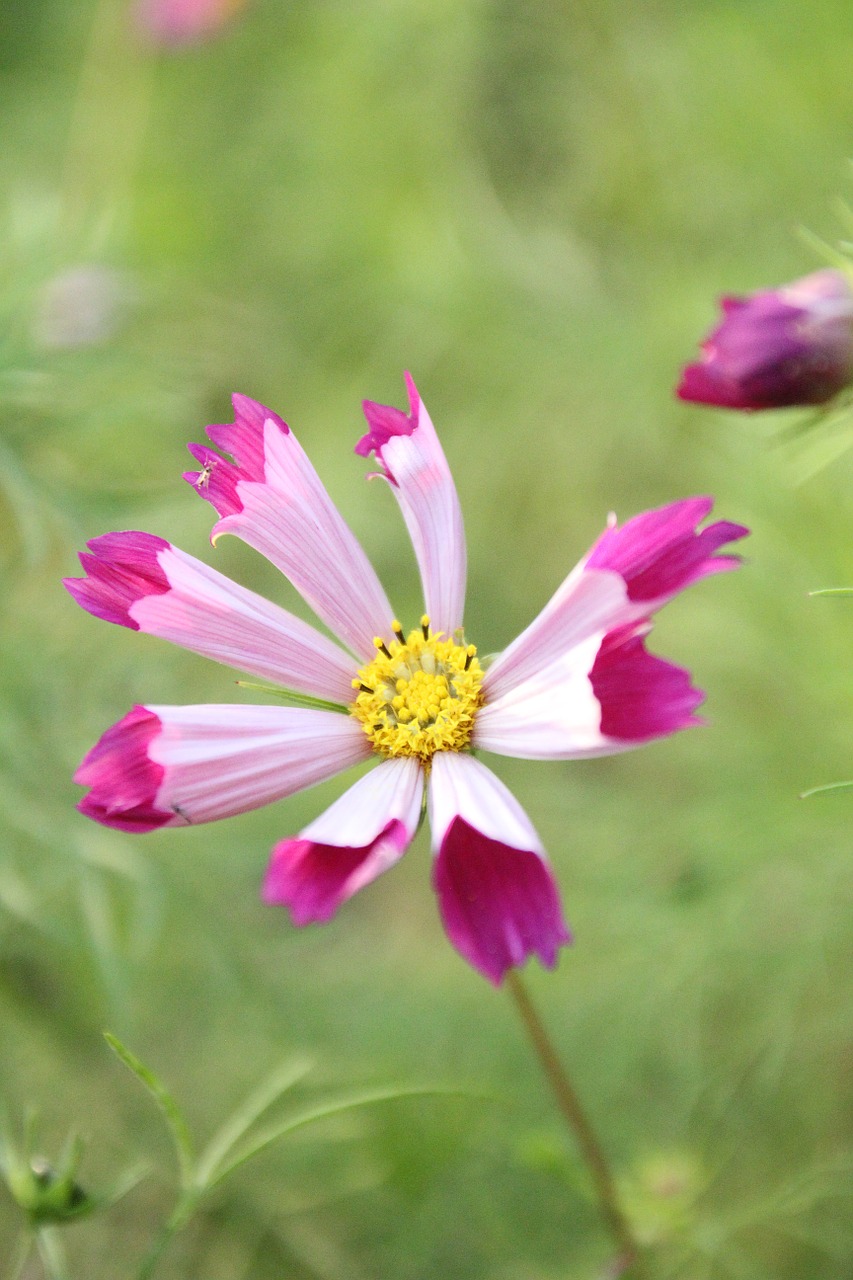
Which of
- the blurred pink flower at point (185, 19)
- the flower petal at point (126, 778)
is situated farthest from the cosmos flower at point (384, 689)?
the blurred pink flower at point (185, 19)

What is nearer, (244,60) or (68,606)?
(68,606)

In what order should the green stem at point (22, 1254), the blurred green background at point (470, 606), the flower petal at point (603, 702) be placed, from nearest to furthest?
the flower petal at point (603, 702)
the green stem at point (22, 1254)
the blurred green background at point (470, 606)

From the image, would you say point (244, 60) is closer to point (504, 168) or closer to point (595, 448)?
point (504, 168)

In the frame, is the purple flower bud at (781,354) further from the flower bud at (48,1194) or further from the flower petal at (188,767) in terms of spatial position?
the flower bud at (48,1194)

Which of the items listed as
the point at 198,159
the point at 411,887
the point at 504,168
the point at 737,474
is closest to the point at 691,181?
the point at 504,168

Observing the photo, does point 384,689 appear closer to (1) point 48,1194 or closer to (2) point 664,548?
(2) point 664,548

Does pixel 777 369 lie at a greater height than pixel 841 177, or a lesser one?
lesser

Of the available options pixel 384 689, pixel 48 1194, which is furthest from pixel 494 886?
pixel 48 1194

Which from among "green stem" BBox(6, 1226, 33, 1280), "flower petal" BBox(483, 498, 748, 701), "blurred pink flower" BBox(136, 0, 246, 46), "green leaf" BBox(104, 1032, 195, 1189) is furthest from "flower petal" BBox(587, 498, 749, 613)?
"blurred pink flower" BBox(136, 0, 246, 46)
